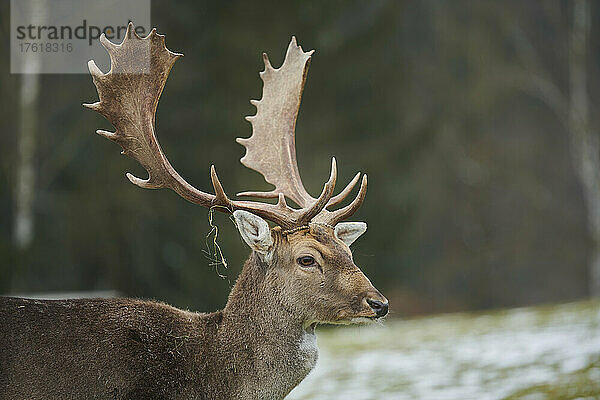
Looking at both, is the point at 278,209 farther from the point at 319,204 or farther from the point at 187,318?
the point at 187,318

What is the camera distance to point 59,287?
45.3 ft

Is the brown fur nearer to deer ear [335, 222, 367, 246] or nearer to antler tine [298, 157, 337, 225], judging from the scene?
antler tine [298, 157, 337, 225]

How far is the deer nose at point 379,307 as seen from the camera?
414 centimetres

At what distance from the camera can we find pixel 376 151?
15852mm

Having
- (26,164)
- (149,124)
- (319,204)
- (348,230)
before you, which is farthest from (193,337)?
(26,164)

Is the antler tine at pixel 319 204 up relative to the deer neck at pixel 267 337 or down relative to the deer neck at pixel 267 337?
up

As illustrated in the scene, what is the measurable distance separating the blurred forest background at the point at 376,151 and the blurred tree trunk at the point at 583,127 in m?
0.04

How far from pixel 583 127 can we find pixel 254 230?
49.7 ft

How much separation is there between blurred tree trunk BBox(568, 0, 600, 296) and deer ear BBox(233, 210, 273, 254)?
14910 mm

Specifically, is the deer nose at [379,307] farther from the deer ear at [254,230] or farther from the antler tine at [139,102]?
the antler tine at [139,102]

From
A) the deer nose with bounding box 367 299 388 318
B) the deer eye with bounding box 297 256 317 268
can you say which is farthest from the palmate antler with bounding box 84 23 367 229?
the deer nose with bounding box 367 299 388 318

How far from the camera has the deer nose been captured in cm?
414

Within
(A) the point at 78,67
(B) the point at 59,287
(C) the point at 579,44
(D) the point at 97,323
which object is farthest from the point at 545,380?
(C) the point at 579,44

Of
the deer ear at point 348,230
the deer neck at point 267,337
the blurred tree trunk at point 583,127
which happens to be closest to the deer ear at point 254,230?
the deer neck at point 267,337
